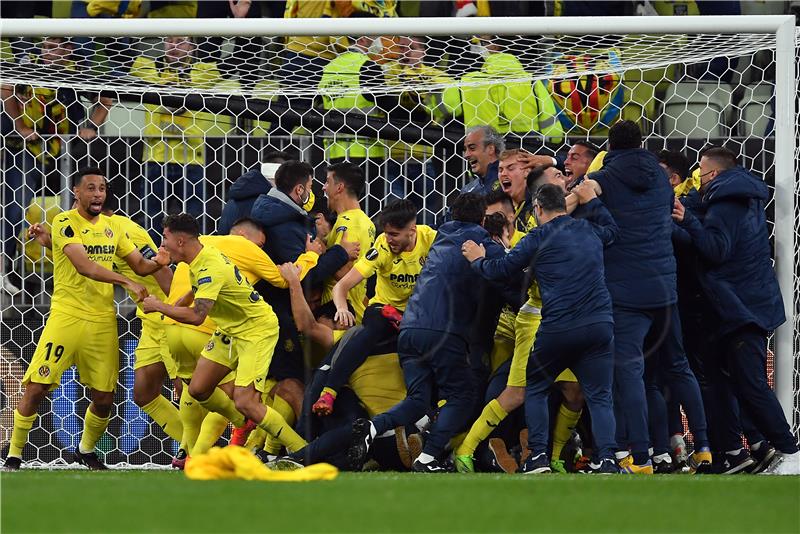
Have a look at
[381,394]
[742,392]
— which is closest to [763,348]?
[742,392]

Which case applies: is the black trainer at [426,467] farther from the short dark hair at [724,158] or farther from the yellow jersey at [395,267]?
the short dark hair at [724,158]

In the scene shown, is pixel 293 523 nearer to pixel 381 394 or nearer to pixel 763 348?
pixel 381 394

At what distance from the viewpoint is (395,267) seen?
8523mm

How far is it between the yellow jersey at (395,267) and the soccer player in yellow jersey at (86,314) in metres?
1.33

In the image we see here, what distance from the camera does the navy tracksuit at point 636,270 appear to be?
7.71 m

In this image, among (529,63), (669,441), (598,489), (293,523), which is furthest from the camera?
(529,63)

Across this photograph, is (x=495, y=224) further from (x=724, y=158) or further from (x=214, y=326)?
(x=214, y=326)

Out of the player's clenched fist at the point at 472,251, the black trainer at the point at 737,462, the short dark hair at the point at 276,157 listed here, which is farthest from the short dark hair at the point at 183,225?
the black trainer at the point at 737,462

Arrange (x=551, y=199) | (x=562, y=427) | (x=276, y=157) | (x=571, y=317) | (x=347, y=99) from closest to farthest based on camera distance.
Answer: (x=571, y=317) → (x=551, y=199) → (x=562, y=427) → (x=276, y=157) → (x=347, y=99)

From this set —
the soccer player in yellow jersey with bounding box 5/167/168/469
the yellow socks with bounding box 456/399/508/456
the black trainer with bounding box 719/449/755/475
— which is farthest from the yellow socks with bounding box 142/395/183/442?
the black trainer with bounding box 719/449/755/475

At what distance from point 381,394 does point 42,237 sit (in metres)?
2.49

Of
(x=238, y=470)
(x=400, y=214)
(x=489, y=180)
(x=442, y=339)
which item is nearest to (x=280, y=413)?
(x=442, y=339)

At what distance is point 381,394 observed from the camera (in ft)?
27.8

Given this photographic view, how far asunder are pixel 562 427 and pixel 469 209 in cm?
145
